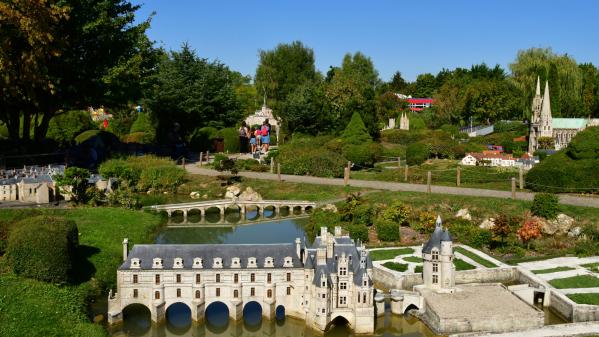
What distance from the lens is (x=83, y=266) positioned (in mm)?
34000

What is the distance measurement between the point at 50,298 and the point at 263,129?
48119mm

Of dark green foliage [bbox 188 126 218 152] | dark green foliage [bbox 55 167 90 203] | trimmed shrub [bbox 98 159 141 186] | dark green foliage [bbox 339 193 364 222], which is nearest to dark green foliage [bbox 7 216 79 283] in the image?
dark green foliage [bbox 55 167 90 203]

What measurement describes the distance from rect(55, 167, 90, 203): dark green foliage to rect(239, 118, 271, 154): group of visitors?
1014 inches

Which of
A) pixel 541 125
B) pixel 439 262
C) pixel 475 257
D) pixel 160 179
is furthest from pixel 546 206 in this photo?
pixel 160 179

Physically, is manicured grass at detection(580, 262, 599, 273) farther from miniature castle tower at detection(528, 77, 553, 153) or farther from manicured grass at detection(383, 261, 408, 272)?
miniature castle tower at detection(528, 77, 553, 153)

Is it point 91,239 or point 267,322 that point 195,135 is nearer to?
point 91,239

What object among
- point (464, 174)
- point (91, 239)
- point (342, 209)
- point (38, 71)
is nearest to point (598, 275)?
point (342, 209)

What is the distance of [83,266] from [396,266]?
17.3m

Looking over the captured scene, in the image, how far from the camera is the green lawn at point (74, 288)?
26.0 meters

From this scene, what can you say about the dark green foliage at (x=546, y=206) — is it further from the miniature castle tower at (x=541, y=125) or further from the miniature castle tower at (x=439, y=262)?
the miniature castle tower at (x=541, y=125)

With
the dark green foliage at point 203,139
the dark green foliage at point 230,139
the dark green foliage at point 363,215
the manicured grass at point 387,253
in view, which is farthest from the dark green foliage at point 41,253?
the dark green foliage at point 203,139

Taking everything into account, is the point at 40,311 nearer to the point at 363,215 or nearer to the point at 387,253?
the point at 387,253

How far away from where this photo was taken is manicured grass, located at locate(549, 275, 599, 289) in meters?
31.7

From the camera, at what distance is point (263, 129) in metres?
74.5
